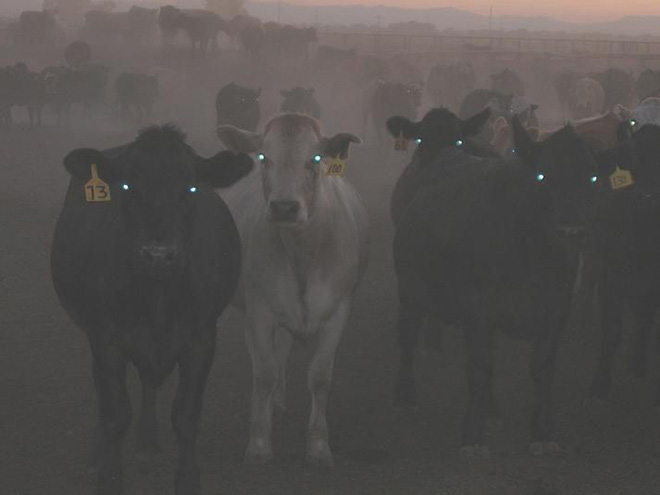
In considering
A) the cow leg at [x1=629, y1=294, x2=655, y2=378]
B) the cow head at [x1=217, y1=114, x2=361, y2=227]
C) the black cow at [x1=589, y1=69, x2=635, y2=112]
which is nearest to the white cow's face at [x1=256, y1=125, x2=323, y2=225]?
the cow head at [x1=217, y1=114, x2=361, y2=227]

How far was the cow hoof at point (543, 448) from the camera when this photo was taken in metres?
6.11

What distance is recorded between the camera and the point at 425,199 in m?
7.18

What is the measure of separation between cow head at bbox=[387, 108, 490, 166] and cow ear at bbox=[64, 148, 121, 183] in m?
3.32

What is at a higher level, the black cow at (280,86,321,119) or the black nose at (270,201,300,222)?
the black nose at (270,201,300,222)

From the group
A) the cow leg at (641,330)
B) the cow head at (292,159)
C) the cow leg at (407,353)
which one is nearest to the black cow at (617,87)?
the cow leg at (641,330)

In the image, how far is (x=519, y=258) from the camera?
20.3 feet

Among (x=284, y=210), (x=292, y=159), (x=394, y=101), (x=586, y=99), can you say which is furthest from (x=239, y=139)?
(x=586, y=99)

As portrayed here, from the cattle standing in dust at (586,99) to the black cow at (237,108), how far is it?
15.9m

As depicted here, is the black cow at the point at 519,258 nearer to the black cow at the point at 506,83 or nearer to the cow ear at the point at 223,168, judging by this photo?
the cow ear at the point at 223,168

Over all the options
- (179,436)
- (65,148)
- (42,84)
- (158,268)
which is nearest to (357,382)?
(179,436)

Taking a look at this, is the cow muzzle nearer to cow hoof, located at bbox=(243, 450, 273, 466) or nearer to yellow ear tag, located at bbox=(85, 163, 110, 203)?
yellow ear tag, located at bbox=(85, 163, 110, 203)

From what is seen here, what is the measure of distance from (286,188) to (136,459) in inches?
64.3

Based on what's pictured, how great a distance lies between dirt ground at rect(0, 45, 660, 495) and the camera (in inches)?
222

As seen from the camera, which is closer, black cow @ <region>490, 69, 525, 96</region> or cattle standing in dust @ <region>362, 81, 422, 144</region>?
cattle standing in dust @ <region>362, 81, 422, 144</region>
